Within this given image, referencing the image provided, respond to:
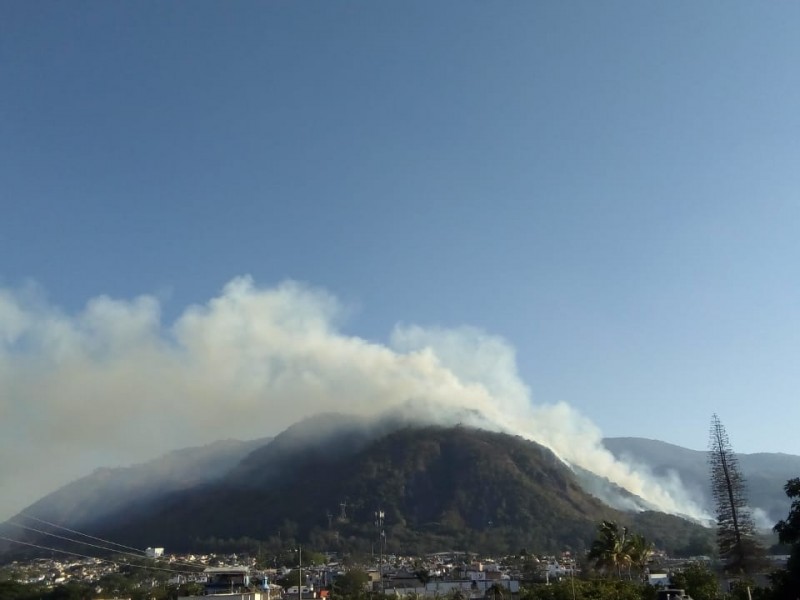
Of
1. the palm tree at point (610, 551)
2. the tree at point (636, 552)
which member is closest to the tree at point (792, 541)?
the palm tree at point (610, 551)

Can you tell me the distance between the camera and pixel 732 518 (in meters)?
125

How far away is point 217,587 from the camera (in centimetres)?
12062

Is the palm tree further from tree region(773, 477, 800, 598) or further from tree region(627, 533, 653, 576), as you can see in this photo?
tree region(773, 477, 800, 598)

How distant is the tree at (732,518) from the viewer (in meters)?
121

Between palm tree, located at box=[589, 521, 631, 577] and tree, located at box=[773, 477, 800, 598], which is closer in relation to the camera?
tree, located at box=[773, 477, 800, 598]

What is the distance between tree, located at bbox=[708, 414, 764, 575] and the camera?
120688 millimetres

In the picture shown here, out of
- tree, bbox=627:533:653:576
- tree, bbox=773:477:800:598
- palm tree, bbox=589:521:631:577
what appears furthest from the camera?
tree, bbox=627:533:653:576

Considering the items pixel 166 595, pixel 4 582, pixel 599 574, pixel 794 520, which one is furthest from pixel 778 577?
pixel 4 582

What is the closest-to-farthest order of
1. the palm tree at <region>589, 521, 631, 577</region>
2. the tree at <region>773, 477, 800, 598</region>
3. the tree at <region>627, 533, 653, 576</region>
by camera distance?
the tree at <region>773, 477, 800, 598</region> → the palm tree at <region>589, 521, 631, 577</region> → the tree at <region>627, 533, 653, 576</region>

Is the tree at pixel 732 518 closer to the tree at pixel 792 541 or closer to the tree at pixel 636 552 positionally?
the tree at pixel 636 552

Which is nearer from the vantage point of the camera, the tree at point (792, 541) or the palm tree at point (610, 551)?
the tree at point (792, 541)

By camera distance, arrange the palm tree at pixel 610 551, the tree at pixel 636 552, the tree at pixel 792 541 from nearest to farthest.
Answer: the tree at pixel 792 541 < the palm tree at pixel 610 551 < the tree at pixel 636 552

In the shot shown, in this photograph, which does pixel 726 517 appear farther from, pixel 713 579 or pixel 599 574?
pixel 713 579

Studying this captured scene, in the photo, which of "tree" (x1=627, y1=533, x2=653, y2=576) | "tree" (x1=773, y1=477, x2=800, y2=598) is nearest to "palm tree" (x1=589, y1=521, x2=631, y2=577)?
"tree" (x1=627, y1=533, x2=653, y2=576)
